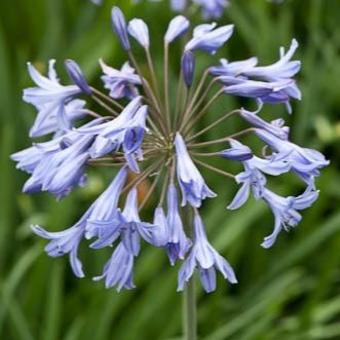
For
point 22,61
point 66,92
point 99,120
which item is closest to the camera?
point 99,120

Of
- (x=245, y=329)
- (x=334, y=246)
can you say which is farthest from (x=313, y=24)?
(x=245, y=329)

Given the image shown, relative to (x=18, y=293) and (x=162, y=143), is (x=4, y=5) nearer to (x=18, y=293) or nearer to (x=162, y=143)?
(x=18, y=293)

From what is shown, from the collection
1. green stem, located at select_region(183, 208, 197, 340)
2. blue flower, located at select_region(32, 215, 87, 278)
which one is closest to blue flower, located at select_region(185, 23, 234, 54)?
green stem, located at select_region(183, 208, 197, 340)

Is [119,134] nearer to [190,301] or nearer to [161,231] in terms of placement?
[161,231]

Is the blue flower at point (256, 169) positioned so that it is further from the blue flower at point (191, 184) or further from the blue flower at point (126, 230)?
the blue flower at point (126, 230)

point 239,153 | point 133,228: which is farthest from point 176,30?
point 133,228

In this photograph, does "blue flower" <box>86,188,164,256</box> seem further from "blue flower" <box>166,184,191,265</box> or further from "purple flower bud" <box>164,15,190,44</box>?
"purple flower bud" <box>164,15,190,44</box>
